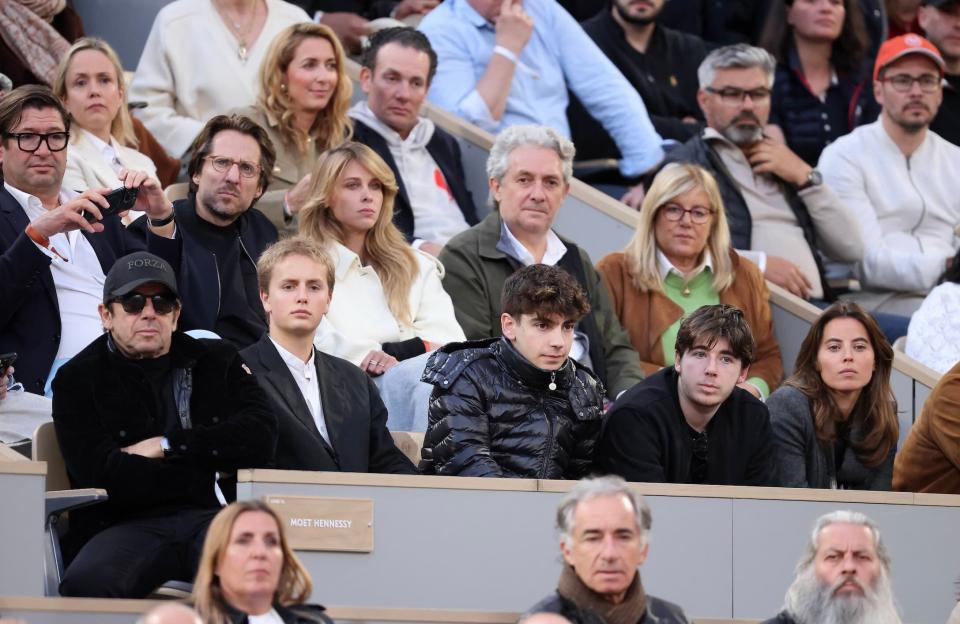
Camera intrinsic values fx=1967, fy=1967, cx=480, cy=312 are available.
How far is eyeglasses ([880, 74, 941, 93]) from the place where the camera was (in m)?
9.15

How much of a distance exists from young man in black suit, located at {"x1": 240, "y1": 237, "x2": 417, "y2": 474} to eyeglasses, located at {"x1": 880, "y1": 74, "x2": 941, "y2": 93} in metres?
4.00

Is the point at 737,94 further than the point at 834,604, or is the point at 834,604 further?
the point at 737,94

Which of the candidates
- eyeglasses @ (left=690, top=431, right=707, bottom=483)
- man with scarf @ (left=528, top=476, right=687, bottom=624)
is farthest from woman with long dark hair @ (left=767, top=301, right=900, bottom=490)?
man with scarf @ (left=528, top=476, right=687, bottom=624)

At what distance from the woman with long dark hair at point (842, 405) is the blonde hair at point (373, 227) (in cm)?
141

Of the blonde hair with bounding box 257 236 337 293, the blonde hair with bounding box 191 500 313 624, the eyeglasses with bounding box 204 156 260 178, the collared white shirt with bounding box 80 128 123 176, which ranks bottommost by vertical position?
the blonde hair with bounding box 191 500 313 624

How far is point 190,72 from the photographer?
836 centimetres

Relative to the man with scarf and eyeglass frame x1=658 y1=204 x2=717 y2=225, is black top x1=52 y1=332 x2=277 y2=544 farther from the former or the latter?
eyeglass frame x1=658 y1=204 x2=717 y2=225

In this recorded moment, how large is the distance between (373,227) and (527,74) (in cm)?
226

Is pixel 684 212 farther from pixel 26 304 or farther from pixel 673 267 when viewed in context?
pixel 26 304

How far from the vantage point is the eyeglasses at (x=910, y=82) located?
360 inches

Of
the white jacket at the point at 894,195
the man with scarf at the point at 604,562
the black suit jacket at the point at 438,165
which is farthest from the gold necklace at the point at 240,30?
the man with scarf at the point at 604,562

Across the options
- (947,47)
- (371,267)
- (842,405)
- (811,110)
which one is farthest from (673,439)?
(947,47)

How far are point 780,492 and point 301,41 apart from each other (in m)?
3.02

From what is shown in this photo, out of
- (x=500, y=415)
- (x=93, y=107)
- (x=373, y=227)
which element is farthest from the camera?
→ (x=93, y=107)
